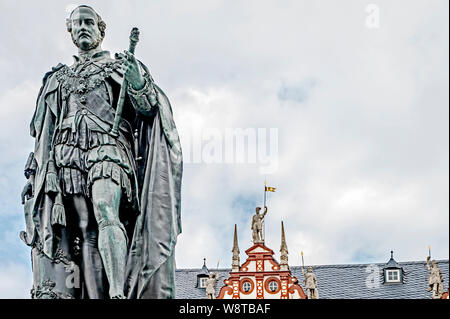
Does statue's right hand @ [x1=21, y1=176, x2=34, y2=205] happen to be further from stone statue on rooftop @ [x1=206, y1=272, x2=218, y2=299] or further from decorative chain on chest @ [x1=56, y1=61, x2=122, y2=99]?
stone statue on rooftop @ [x1=206, y1=272, x2=218, y2=299]

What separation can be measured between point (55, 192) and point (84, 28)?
1.73 metres

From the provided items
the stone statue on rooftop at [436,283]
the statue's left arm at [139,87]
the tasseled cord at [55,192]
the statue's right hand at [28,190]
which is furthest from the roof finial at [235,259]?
the tasseled cord at [55,192]

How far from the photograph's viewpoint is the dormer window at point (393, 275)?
5026cm

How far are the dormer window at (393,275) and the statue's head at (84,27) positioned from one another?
43088mm

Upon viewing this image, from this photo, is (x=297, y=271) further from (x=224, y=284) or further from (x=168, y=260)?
(x=168, y=260)

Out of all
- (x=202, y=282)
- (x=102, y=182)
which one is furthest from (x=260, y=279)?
(x=102, y=182)

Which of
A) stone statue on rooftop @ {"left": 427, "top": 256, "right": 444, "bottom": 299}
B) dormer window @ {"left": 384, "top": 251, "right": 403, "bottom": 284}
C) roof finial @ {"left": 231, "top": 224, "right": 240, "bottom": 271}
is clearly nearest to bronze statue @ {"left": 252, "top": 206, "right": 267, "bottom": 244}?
roof finial @ {"left": 231, "top": 224, "right": 240, "bottom": 271}

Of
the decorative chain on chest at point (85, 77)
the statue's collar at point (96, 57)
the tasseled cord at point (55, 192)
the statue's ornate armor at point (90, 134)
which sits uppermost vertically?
the statue's collar at point (96, 57)

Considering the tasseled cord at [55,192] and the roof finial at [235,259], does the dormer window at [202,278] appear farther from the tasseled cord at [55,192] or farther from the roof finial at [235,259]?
Result: the tasseled cord at [55,192]

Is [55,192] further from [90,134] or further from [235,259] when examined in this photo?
[235,259]

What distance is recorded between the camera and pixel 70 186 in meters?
8.51

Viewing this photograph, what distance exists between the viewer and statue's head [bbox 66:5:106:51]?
9.02 metres

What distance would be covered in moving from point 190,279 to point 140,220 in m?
45.1
